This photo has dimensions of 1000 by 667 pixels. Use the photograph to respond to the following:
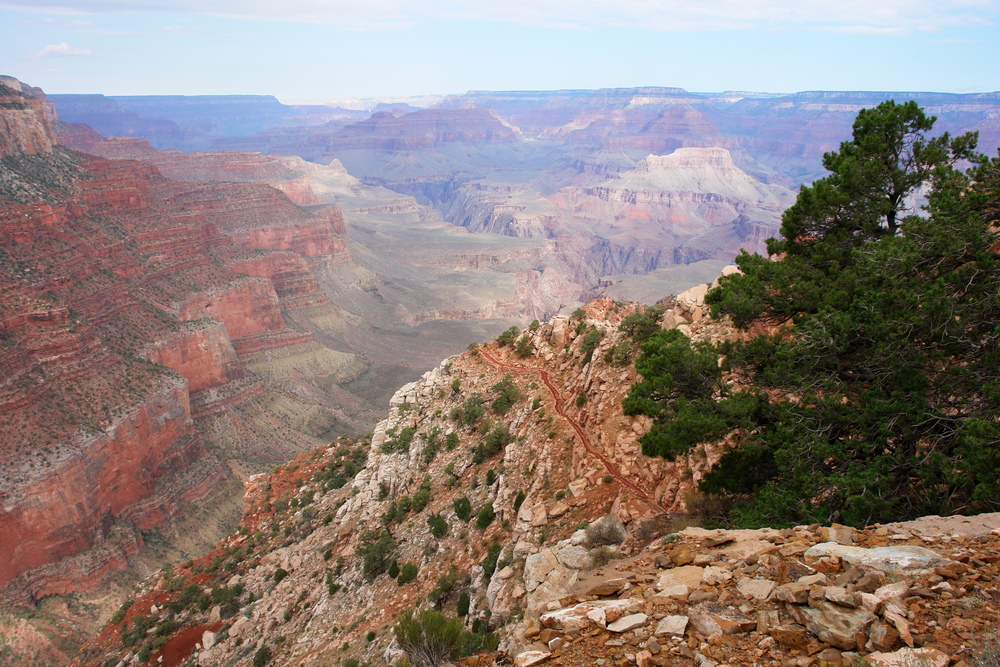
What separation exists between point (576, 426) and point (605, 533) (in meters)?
6.28

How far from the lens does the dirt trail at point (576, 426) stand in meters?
13.7

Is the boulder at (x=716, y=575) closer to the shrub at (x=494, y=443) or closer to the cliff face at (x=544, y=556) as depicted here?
the cliff face at (x=544, y=556)

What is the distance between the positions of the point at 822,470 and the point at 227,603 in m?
22.3

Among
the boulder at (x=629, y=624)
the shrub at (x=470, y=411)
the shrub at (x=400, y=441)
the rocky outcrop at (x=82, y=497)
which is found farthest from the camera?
the rocky outcrop at (x=82, y=497)

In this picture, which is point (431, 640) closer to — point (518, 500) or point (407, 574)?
point (518, 500)

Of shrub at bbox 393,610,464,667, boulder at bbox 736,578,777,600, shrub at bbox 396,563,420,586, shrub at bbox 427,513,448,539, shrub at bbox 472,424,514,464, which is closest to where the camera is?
boulder at bbox 736,578,777,600

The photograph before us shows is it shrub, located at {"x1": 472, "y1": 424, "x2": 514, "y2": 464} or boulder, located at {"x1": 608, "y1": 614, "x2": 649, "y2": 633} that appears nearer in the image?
boulder, located at {"x1": 608, "y1": 614, "x2": 649, "y2": 633}

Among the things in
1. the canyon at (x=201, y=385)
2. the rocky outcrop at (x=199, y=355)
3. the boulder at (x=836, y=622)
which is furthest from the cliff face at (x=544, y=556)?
the rocky outcrop at (x=199, y=355)

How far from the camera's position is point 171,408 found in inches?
2002

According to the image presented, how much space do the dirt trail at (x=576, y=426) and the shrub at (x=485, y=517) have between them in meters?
3.52

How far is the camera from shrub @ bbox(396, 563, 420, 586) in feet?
57.1

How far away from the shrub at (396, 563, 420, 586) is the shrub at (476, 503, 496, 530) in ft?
8.79

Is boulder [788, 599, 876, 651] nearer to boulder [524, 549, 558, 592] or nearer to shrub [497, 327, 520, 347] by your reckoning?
boulder [524, 549, 558, 592]

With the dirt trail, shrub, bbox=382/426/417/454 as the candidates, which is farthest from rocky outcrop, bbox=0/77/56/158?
the dirt trail
